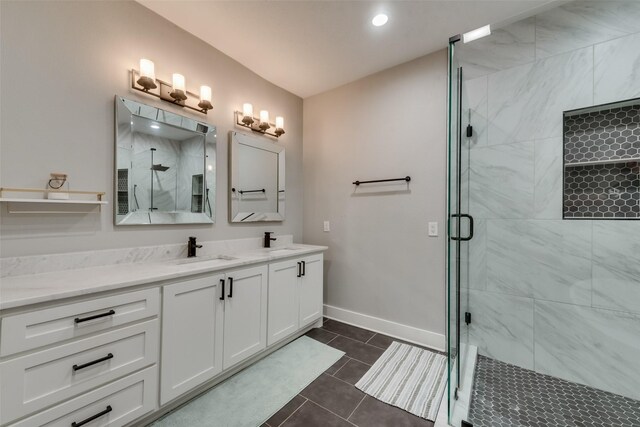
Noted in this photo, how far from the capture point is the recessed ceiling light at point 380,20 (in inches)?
72.4

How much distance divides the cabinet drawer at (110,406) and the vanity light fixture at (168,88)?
177 cm

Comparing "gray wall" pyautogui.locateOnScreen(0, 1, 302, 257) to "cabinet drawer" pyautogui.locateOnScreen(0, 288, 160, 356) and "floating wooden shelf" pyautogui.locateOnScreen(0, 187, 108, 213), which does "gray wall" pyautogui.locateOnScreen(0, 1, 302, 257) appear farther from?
"cabinet drawer" pyautogui.locateOnScreen(0, 288, 160, 356)

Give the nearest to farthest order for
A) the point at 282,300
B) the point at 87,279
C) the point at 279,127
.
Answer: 1. the point at 87,279
2. the point at 282,300
3. the point at 279,127

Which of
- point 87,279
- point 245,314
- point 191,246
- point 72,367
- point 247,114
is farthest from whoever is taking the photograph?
point 247,114

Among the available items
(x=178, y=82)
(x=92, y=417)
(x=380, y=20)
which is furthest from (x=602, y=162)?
(x=92, y=417)

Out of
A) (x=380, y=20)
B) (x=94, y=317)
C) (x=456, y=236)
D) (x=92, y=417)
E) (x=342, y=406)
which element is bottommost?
(x=342, y=406)

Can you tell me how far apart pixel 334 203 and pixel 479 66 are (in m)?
1.81

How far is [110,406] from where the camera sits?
1.18 m

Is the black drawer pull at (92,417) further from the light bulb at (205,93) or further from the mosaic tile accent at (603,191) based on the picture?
the mosaic tile accent at (603,191)

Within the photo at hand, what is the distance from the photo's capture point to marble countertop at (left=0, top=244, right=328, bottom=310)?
1005 mm

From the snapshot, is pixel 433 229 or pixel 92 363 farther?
pixel 433 229

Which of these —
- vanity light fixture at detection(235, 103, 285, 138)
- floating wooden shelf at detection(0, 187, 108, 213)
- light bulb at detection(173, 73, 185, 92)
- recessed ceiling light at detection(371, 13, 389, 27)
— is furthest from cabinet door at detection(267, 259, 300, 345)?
recessed ceiling light at detection(371, 13, 389, 27)

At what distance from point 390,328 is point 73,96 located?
299cm

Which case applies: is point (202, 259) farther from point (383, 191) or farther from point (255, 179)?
point (383, 191)
